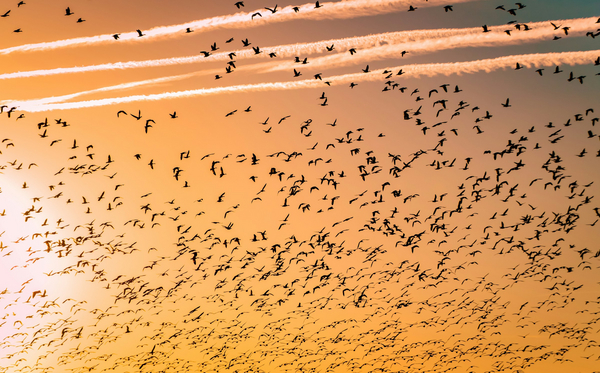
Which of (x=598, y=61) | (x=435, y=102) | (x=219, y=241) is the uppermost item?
(x=598, y=61)

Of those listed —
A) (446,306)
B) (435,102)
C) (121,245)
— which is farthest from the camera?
(446,306)

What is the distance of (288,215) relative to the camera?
3017 cm

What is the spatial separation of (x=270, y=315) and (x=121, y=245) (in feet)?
Answer: 50.6

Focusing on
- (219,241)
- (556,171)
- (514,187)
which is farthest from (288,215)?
(556,171)

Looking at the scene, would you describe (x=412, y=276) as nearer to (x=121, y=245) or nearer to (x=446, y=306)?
(x=446, y=306)

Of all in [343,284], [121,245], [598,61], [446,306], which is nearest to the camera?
[598,61]

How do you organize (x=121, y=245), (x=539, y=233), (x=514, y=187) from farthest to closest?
(x=539, y=233) → (x=514, y=187) → (x=121, y=245)

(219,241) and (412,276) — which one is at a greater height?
(219,241)

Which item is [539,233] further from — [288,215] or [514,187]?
[288,215]

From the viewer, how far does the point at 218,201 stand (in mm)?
25828

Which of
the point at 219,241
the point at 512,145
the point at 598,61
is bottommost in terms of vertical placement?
the point at 219,241

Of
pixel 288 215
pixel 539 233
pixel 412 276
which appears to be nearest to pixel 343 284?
pixel 412 276

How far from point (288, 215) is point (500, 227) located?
16.8 m

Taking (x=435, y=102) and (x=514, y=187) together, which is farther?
(x=514, y=187)
